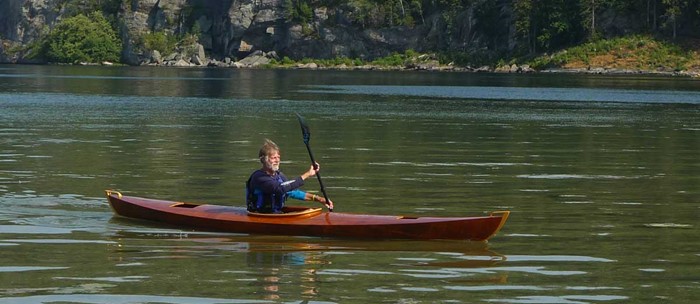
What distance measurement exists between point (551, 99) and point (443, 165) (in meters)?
49.2

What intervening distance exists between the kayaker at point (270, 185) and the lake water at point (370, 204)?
598 mm

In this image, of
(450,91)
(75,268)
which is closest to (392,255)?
(75,268)

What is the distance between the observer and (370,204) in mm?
26719

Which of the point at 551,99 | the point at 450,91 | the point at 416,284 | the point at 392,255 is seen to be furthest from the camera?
the point at 450,91

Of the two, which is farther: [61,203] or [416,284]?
[61,203]

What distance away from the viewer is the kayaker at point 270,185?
70.9 ft

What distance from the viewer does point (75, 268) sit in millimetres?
18859

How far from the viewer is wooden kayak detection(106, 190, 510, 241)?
20906 millimetres

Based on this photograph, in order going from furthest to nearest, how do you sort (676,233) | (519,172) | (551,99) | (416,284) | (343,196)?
(551,99) → (519,172) → (343,196) → (676,233) → (416,284)

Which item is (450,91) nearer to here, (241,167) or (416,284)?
→ (241,167)

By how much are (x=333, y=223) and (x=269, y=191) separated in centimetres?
123

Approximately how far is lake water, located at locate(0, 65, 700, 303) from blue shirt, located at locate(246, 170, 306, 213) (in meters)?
0.58

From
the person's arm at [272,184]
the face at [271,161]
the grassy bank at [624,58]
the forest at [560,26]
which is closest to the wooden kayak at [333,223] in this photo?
the person's arm at [272,184]

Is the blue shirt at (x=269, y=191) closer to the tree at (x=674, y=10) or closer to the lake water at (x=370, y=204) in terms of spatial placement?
the lake water at (x=370, y=204)
